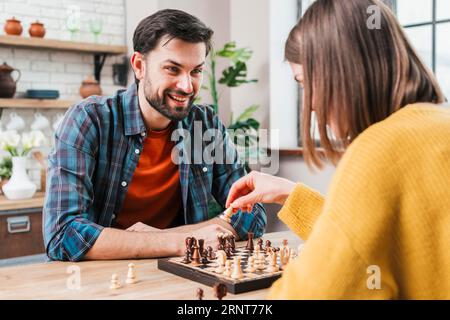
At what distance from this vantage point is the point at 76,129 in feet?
6.35

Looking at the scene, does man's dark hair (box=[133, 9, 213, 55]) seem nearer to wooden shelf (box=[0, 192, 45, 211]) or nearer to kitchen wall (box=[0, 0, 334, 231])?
wooden shelf (box=[0, 192, 45, 211])

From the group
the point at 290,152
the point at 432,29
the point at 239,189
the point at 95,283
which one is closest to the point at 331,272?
the point at 95,283

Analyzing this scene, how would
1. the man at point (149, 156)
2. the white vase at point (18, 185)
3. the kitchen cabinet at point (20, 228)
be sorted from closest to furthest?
the man at point (149, 156)
the kitchen cabinet at point (20, 228)
the white vase at point (18, 185)

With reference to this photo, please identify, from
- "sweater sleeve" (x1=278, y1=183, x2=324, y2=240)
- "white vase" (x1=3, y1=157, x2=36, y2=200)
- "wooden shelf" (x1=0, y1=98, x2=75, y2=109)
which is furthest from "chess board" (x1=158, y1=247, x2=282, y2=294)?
"wooden shelf" (x1=0, y1=98, x2=75, y2=109)

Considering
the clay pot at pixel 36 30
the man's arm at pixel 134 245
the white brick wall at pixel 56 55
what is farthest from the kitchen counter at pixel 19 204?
the man's arm at pixel 134 245

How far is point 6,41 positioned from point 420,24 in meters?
2.87

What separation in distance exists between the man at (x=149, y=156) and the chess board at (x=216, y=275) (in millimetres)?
285

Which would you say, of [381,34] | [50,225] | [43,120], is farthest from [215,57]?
[381,34]

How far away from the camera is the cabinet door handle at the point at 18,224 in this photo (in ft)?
11.3

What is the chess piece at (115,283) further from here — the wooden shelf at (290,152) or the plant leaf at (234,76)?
the plant leaf at (234,76)

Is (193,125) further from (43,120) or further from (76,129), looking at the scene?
(43,120)

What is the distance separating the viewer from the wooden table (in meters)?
1.18

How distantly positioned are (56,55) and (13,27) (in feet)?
1.52

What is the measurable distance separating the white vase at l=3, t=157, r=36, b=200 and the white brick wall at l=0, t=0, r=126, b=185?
49cm
